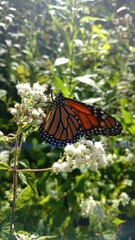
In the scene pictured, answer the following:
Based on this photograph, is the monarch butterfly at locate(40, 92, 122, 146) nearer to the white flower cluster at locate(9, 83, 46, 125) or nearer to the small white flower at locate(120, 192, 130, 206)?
the white flower cluster at locate(9, 83, 46, 125)

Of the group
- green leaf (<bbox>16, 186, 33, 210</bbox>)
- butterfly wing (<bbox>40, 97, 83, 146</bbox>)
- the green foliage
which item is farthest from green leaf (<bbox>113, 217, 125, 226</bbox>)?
green leaf (<bbox>16, 186, 33, 210</bbox>)

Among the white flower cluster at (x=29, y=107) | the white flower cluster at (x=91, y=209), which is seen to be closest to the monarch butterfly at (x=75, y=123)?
the white flower cluster at (x=29, y=107)

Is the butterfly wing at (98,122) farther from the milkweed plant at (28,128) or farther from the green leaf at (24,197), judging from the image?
the green leaf at (24,197)

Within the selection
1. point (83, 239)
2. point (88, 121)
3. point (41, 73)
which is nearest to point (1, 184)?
point (83, 239)

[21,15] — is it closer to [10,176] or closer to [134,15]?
[134,15]

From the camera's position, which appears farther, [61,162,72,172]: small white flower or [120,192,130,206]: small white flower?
[120,192,130,206]: small white flower

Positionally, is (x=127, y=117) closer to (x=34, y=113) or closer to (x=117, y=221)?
(x=117, y=221)
